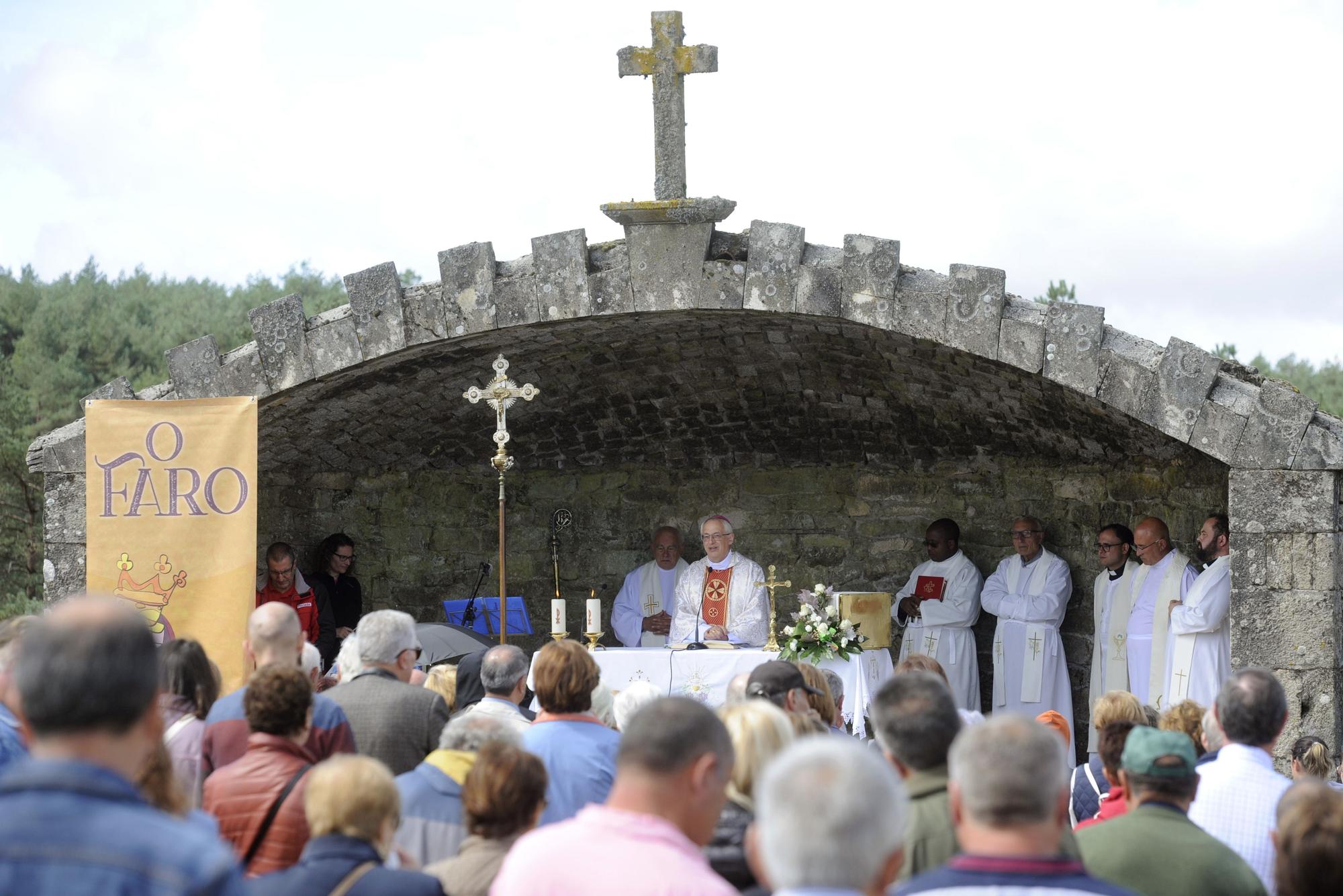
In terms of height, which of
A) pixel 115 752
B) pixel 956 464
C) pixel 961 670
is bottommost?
pixel 961 670

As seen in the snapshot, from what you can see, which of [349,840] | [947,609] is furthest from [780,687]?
[947,609]

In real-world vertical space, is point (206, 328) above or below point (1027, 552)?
above

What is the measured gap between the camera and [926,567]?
10227 mm

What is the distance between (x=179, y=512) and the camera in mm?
7535

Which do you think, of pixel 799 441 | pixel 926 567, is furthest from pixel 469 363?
pixel 926 567

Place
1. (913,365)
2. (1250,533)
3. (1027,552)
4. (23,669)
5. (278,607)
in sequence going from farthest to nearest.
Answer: (1027,552), (913,365), (1250,533), (278,607), (23,669)

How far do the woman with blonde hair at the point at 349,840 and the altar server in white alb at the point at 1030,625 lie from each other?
7.21 meters

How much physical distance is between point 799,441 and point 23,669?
29.3 feet

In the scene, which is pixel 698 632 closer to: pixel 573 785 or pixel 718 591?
pixel 718 591

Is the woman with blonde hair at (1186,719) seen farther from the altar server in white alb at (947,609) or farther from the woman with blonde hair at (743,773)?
the altar server in white alb at (947,609)

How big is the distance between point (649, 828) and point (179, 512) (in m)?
5.59

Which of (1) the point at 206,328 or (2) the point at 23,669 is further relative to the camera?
(1) the point at 206,328

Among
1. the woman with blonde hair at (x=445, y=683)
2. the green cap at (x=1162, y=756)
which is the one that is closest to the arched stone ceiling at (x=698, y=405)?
the woman with blonde hair at (x=445, y=683)

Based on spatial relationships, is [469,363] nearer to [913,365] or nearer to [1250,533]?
[913,365]
